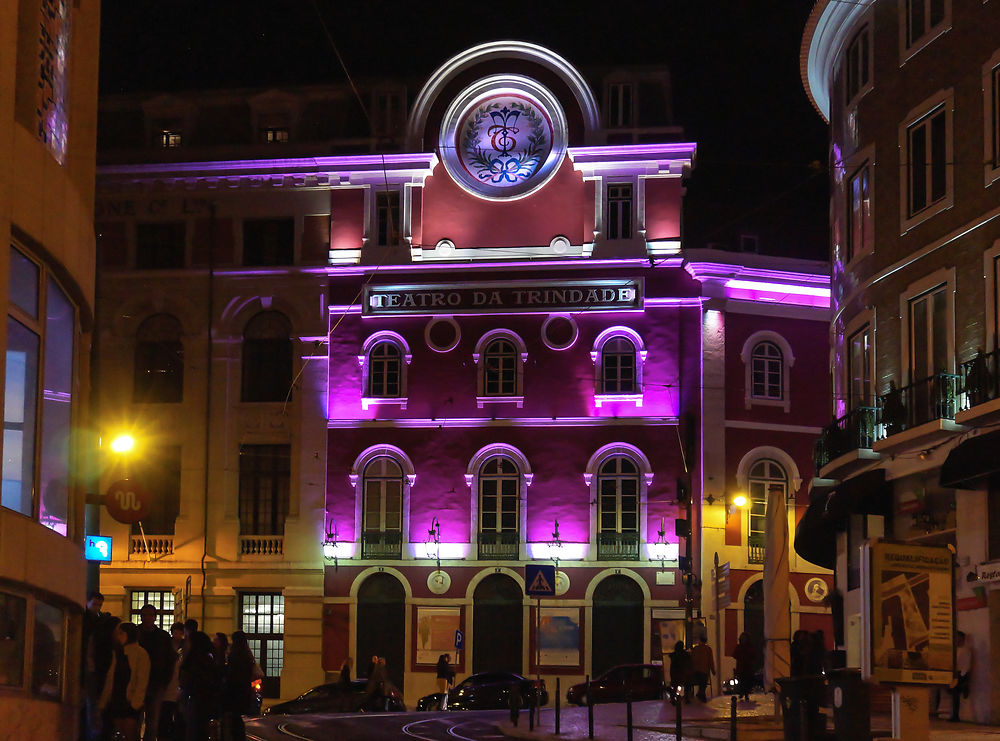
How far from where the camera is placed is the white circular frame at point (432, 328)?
148ft

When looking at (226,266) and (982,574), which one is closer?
(982,574)

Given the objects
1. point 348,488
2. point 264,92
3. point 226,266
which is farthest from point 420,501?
point 264,92

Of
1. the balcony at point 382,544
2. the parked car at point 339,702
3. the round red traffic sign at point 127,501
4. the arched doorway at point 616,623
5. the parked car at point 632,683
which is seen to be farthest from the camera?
the balcony at point 382,544

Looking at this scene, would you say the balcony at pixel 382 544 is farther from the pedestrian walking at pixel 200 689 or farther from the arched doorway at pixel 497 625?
the pedestrian walking at pixel 200 689

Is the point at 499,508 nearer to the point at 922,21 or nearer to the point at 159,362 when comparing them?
the point at 159,362

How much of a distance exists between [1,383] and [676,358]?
107ft

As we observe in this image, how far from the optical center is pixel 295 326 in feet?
150

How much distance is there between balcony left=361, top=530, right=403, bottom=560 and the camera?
1738 inches

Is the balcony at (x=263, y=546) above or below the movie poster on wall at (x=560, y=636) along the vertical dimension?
above

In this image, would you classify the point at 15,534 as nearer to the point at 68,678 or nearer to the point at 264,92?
the point at 68,678

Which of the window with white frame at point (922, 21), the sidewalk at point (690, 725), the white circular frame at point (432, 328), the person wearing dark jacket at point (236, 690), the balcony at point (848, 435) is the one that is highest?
the window with white frame at point (922, 21)

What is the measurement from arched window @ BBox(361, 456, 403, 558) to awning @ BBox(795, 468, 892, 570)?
15357 millimetres

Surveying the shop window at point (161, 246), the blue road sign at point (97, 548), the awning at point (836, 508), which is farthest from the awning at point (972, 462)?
the shop window at point (161, 246)

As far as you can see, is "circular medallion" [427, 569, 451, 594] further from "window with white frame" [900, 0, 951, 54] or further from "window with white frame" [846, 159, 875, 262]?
"window with white frame" [900, 0, 951, 54]
